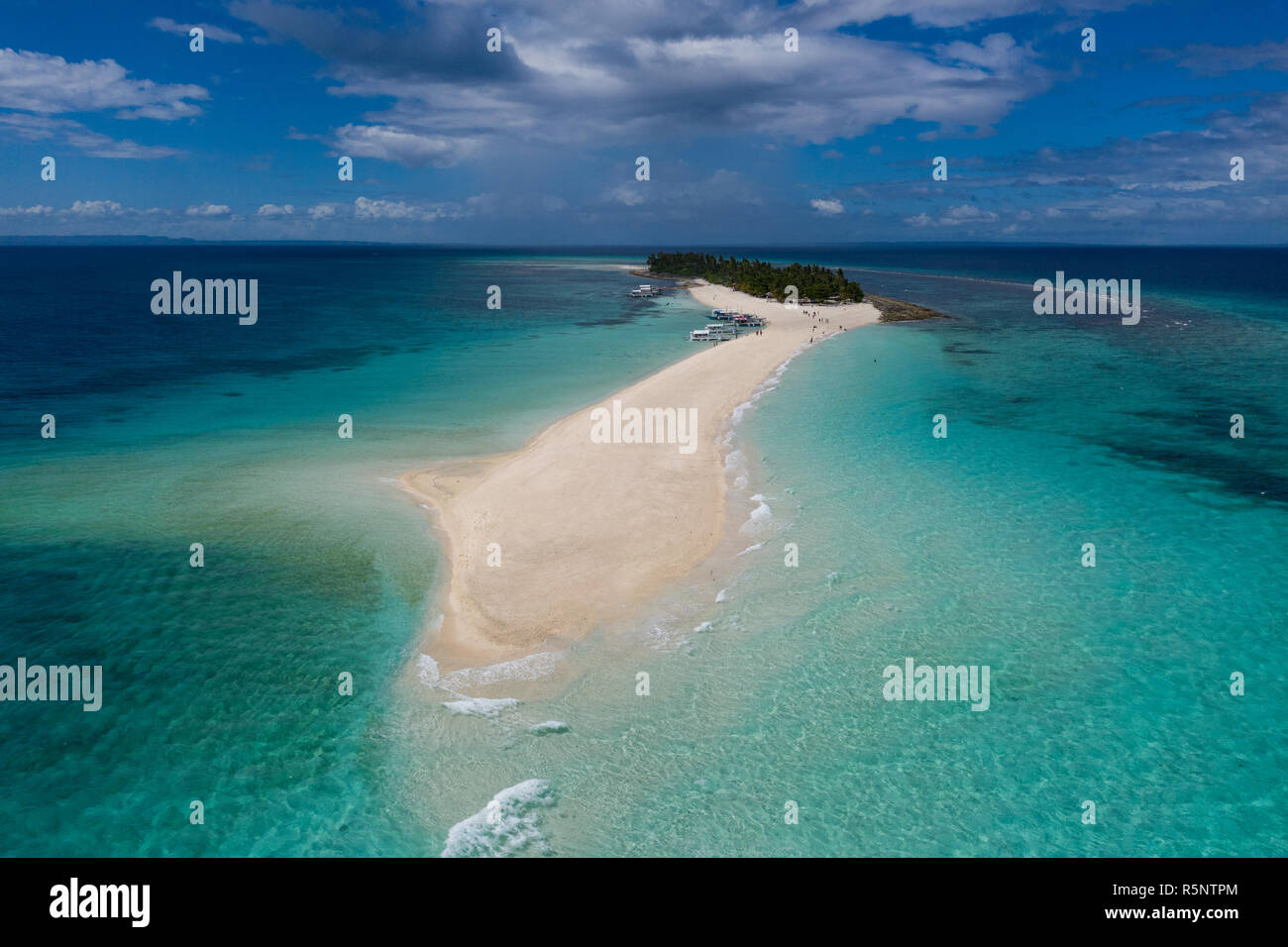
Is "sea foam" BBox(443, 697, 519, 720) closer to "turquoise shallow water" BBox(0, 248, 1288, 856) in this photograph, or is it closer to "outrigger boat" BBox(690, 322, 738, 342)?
"turquoise shallow water" BBox(0, 248, 1288, 856)

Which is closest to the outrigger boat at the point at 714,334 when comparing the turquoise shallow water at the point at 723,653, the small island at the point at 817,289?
the small island at the point at 817,289

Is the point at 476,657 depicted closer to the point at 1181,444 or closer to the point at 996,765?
the point at 996,765
